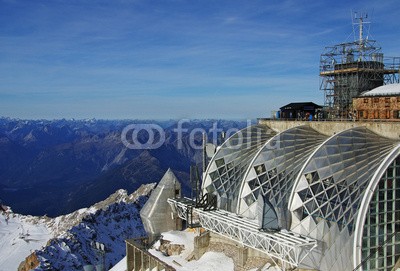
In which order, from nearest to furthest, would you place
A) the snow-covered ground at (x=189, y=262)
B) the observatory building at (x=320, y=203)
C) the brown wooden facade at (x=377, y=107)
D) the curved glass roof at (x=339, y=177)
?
the observatory building at (x=320, y=203)
the curved glass roof at (x=339, y=177)
the snow-covered ground at (x=189, y=262)
the brown wooden facade at (x=377, y=107)

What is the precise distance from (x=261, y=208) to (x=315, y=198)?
4415 millimetres

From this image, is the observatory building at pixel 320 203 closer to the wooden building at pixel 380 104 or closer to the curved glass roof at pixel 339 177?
the curved glass roof at pixel 339 177

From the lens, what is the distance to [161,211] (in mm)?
53156

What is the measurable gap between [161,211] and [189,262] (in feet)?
30.7

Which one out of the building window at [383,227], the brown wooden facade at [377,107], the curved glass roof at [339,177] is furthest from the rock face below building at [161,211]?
the building window at [383,227]

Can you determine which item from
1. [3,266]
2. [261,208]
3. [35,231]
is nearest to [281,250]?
[261,208]

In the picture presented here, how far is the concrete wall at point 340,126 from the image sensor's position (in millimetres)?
37341

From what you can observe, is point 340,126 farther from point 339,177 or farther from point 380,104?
point 339,177

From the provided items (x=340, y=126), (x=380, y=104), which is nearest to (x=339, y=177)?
(x=340, y=126)

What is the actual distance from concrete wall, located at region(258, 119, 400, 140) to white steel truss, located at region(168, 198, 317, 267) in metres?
12.1

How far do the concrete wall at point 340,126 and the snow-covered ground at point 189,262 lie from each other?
15.0 metres

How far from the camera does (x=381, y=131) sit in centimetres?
3819

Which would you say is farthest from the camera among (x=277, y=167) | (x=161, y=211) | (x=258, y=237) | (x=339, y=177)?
(x=161, y=211)

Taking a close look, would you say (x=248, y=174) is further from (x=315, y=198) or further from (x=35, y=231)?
(x=35, y=231)
